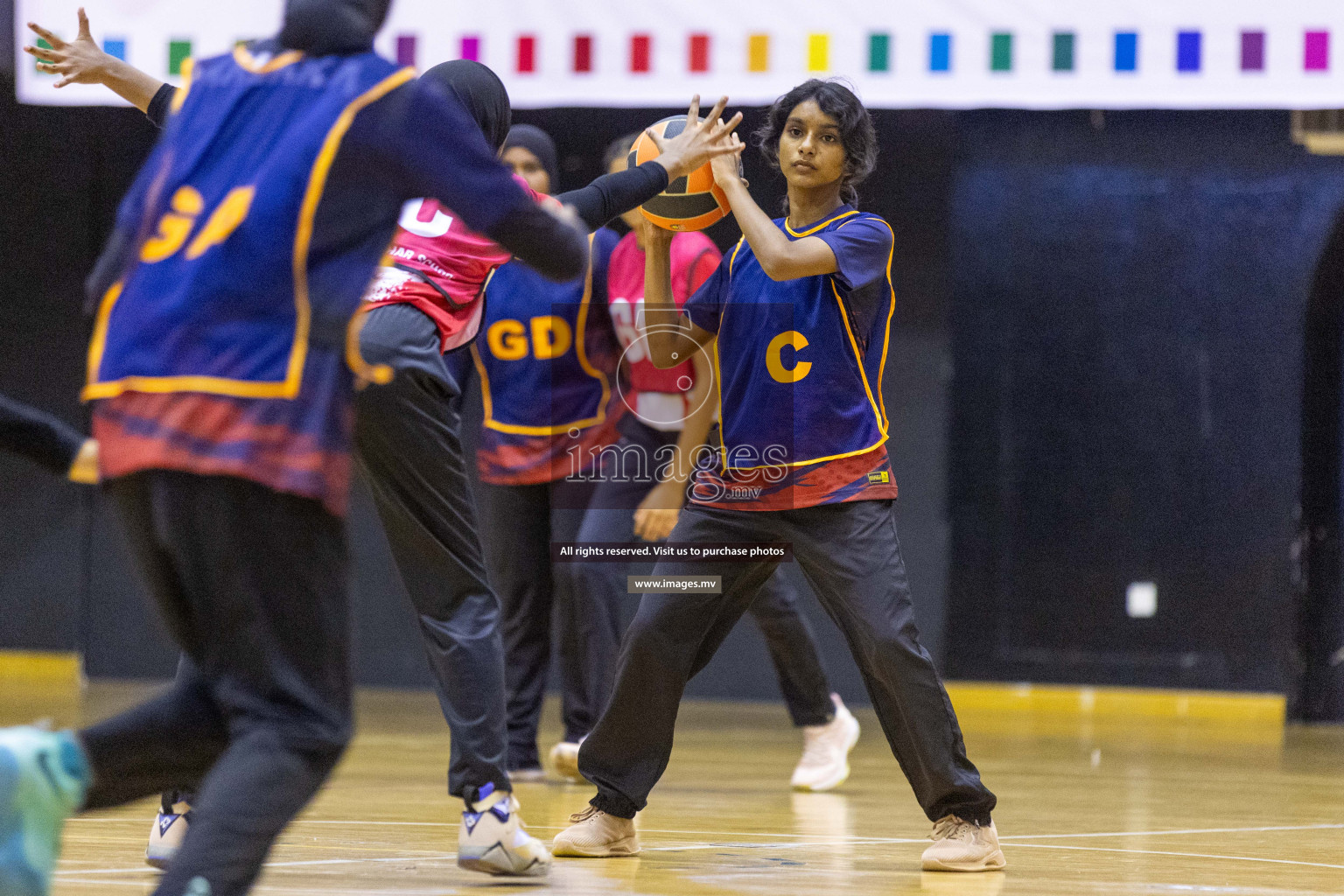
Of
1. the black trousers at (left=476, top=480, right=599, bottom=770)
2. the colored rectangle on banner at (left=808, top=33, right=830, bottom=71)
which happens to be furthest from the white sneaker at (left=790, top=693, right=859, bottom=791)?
the colored rectangle on banner at (left=808, top=33, right=830, bottom=71)

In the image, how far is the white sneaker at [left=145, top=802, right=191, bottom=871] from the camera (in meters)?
2.87

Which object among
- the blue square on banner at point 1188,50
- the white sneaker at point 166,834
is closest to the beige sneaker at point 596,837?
the white sneaker at point 166,834

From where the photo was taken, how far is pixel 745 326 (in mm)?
3232

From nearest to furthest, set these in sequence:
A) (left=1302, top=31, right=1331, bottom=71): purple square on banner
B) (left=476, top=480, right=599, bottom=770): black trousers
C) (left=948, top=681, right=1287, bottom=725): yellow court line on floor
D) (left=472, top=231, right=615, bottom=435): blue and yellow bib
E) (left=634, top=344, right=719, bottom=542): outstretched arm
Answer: (left=634, top=344, right=719, bottom=542): outstretched arm, (left=476, top=480, right=599, bottom=770): black trousers, (left=472, top=231, right=615, bottom=435): blue and yellow bib, (left=1302, top=31, right=1331, bottom=71): purple square on banner, (left=948, top=681, right=1287, bottom=725): yellow court line on floor

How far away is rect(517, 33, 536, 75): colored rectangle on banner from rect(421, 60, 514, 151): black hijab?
2464 mm

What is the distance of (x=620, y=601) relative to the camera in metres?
4.77

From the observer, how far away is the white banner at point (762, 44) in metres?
5.30

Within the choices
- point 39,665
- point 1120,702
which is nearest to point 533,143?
point 1120,702

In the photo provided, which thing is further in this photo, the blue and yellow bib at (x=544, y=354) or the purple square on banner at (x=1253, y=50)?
the purple square on banner at (x=1253, y=50)

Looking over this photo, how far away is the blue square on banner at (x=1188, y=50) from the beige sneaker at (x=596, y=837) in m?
3.52

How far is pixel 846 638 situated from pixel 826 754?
1.58 meters

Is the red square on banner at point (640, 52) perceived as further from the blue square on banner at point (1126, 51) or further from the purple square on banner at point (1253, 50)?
the purple square on banner at point (1253, 50)

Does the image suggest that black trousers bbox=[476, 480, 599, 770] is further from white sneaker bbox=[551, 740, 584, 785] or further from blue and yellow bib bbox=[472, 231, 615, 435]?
blue and yellow bib bbox=[472, 231, 615, 435]

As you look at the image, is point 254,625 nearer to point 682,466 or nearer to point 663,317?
point 663,317
